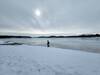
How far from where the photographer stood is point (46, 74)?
3246 mm

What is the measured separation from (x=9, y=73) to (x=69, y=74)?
2.34 m

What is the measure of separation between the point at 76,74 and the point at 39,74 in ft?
4.75

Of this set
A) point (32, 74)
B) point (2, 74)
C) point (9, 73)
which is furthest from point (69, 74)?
point (2, 74)

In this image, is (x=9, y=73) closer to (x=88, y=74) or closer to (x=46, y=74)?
(x=46, y=74)

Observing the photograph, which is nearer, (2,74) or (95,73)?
(2,74)

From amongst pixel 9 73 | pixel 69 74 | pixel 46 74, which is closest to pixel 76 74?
pixel 69 74

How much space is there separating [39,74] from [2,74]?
1.39 meters

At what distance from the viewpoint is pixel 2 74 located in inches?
125

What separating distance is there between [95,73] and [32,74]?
2512mm

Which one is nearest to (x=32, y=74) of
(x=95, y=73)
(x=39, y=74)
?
(x=39, y=74)

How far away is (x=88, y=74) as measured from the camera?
334 centimetres

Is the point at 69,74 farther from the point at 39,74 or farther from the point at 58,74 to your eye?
the point at 39,74

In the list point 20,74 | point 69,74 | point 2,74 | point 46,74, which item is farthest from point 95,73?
point 2,74

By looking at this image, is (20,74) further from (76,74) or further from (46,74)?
(76,74)
